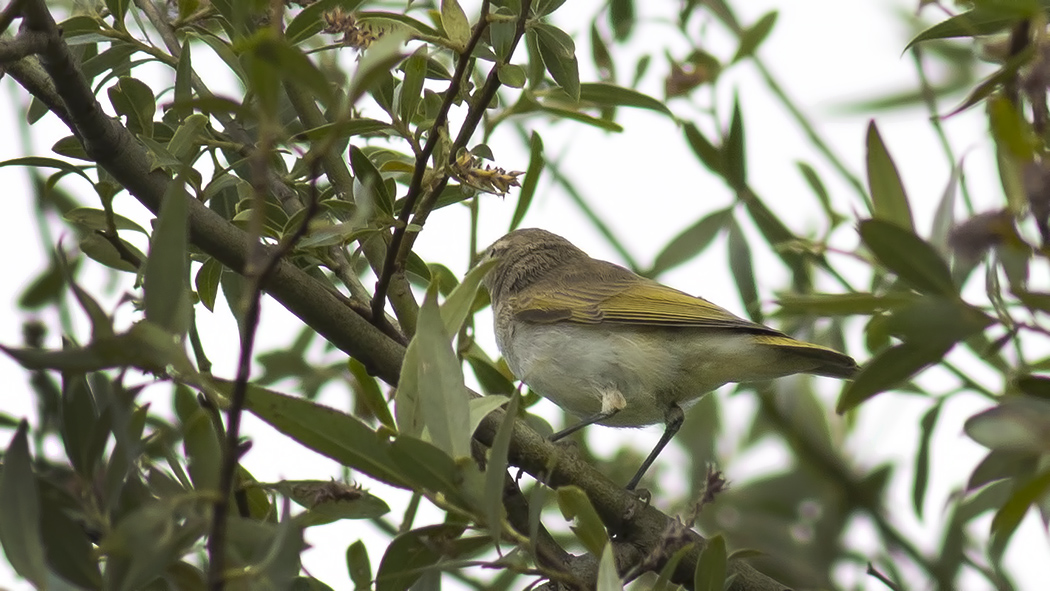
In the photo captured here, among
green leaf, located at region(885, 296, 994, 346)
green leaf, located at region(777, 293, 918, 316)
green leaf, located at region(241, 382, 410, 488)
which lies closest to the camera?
green leaf, located at region(885, 296, 994, 346)

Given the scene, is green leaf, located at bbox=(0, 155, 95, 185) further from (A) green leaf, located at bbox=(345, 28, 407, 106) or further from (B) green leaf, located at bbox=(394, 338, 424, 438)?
(A) green leaf, located at bbox=(345, 28, 407, 106)

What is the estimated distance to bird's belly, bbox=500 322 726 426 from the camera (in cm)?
505

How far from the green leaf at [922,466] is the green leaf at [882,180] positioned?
1.55m

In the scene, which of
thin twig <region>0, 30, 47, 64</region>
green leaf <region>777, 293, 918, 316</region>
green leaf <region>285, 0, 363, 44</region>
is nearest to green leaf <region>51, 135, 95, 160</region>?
thin twig <region>0, 30, 47, 64</region>

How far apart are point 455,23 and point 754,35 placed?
6.39 ft

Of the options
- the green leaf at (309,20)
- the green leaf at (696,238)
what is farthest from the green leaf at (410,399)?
the green leaf at (696,238)

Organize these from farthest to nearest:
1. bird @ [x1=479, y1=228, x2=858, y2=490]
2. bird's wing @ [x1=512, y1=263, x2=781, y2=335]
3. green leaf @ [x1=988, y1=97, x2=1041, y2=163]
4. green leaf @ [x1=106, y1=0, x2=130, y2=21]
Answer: bird's wing @ [x1=512, y1=263, x2=781, y2=335] → bird @ [x1=479, y1=228, x2=858, y2=490] → green leaf @ [x1=106, y1=0, x2=130, y2=21] → green leaf @ [x1=988, y1=97, x2=1041, y2=163]

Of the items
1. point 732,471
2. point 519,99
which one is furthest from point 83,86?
point 732,471

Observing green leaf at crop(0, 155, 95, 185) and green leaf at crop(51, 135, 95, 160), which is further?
green leaf at crop(51, 135, 95, 160)

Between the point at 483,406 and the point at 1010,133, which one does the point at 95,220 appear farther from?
the point at 1010,133

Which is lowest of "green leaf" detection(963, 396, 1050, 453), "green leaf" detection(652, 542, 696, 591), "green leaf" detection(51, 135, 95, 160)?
"green leaf" detection(963, 396, 1050, 453)

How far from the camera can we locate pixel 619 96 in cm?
355

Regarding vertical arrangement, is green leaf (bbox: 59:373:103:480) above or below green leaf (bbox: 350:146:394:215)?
below

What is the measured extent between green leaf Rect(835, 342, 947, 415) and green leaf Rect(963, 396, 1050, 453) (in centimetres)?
22
